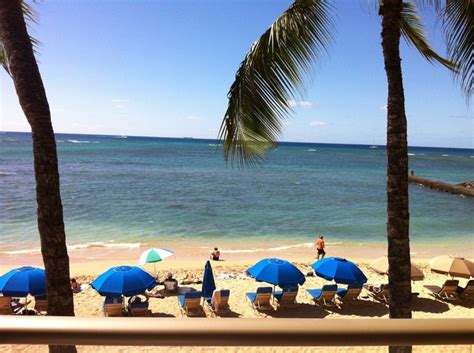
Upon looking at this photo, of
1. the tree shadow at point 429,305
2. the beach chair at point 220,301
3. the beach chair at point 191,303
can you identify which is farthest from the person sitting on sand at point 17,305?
the tree shadow at point 429,305

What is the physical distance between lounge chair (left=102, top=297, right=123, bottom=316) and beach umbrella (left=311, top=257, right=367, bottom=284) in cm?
572

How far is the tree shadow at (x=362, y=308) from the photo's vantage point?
37.4 feet

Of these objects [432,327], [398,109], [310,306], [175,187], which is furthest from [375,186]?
[432,327]

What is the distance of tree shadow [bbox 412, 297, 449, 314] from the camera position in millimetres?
11555

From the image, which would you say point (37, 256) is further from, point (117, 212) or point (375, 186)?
point (375, 186)

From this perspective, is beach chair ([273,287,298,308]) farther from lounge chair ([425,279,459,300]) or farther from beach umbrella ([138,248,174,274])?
lounge chair ([425,279,459,300])

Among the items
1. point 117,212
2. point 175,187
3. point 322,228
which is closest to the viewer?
point 322,228

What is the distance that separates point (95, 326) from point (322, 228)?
85.4 feet

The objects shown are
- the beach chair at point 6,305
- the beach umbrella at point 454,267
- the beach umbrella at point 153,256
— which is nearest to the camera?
the beach chair at point 6,305

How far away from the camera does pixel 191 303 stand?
10867mm

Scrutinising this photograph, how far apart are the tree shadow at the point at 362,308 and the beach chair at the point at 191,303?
12.7 ft

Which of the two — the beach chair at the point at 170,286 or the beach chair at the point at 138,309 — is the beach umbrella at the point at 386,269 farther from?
the beach chair at the point at 138,309

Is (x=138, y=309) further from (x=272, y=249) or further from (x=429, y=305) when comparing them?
(x=272, y=249)

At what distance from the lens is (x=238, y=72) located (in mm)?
4688
